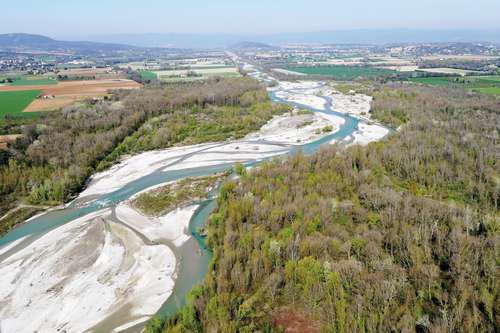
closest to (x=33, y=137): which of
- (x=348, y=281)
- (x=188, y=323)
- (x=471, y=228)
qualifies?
(x=188, y=323)

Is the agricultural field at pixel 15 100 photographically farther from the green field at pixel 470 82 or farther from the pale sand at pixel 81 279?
the green field at pixel 470 82

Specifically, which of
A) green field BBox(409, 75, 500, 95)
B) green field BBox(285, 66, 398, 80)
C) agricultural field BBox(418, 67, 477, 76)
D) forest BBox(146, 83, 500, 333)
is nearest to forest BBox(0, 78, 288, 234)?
forest BBox(146, 83, 500, 333)

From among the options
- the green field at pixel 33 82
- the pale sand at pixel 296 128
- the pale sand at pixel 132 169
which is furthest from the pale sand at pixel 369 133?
the green field at pixel 33 82

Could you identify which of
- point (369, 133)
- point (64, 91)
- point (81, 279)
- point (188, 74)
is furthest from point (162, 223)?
point (188, 74)

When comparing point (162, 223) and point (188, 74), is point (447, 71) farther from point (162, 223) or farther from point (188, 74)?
point (162, 223)

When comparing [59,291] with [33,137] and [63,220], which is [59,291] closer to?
[63,220]

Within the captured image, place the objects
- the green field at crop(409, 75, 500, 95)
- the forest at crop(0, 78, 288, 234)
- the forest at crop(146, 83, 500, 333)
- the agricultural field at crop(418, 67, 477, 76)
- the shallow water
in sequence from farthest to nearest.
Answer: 1. the agricultural field at crop(418, 67, 477, 76)
2. the green field at crop(409, 75, 500, 95)
3. the forest at crop(0, 78, 288, 234)
4. the shallow water
5. the forest at crop(146, 83, 500, 333)

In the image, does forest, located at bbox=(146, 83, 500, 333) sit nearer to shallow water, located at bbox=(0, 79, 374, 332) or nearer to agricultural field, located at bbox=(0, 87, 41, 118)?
shallow water, located at bbox=(0, 79, 374, 332)
